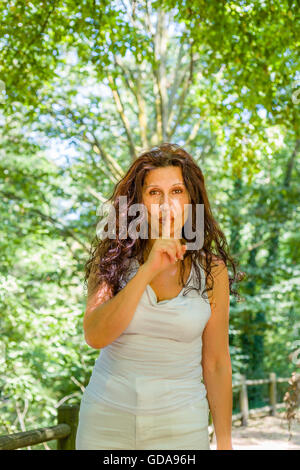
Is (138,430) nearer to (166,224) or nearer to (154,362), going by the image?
(154,362)

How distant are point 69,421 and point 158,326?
236cm

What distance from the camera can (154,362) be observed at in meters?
1.42

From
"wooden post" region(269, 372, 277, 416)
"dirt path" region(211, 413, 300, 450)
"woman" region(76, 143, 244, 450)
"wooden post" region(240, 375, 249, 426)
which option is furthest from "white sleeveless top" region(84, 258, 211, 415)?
"wooden post" region(269, 372, 277, 416)

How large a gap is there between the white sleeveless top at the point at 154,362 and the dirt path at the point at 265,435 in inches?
249

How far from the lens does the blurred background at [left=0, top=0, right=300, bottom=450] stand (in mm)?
5051

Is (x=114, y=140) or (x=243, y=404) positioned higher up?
(x=114, y=140)

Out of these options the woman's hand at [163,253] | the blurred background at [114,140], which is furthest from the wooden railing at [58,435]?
the woman's hand at [163,253]

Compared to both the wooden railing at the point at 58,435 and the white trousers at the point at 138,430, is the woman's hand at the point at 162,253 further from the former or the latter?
the wooden railing at the point at 58,435

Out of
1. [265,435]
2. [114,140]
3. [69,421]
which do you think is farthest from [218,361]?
[114,140]

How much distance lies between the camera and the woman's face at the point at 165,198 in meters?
1.54

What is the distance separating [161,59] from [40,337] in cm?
382

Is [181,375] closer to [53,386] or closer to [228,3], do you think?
[228,3]

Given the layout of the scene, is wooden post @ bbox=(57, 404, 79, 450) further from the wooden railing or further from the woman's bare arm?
the woman's bare arm

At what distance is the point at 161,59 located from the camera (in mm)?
7516
